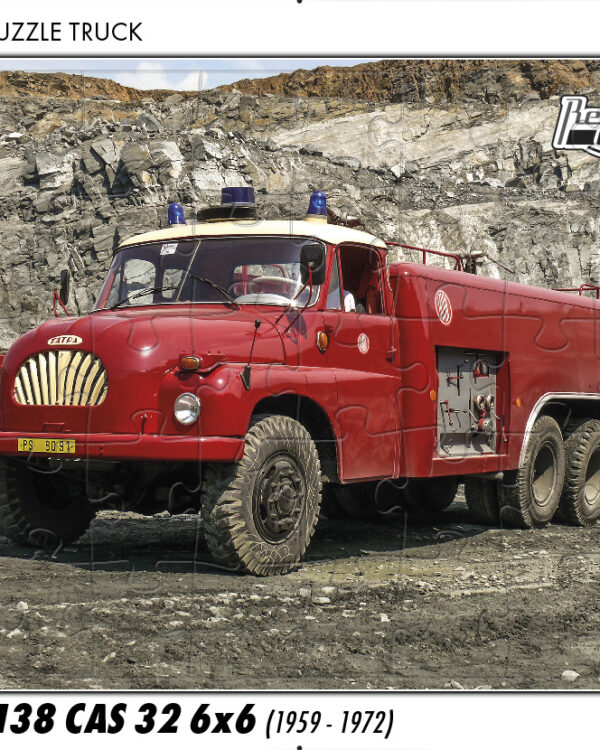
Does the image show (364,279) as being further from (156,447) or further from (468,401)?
(156,447)

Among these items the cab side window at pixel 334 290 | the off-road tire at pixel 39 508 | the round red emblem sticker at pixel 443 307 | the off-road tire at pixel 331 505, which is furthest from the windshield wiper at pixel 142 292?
the off-road tire at pixel 331 505

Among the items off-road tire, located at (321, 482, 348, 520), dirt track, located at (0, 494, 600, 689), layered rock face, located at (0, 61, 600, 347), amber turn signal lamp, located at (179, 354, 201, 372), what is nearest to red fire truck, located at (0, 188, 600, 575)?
amber turn signal lamp, located at (179, 354, 201, 372)

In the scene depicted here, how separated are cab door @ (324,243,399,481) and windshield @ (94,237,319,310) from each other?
1.34ft

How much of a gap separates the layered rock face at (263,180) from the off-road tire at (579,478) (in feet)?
141

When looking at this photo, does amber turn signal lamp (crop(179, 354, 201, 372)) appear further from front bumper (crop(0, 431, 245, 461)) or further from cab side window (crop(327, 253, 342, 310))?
cab side window (crop(327, 253, 342, 310))

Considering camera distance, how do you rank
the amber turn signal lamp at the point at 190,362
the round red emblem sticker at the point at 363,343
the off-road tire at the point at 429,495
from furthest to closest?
1. the off-road tire at the point at 429,495
2. the round red emblem sticker at the point at 363,343
3. the amber turn signal lamp at the point at 190,362

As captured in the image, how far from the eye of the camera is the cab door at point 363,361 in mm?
9547

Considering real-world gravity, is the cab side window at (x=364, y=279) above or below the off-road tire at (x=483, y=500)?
above

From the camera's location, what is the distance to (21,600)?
756cm

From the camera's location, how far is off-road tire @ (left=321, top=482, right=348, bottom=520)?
13.2 m

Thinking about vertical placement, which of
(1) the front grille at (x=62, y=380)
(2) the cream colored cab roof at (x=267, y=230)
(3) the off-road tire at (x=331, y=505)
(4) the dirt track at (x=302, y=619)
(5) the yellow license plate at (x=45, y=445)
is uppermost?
(2) the cream colored cab roof at (x=267, y=230)

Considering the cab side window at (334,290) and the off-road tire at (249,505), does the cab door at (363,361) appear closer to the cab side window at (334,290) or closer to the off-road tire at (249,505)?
the cab side window at (334,290)

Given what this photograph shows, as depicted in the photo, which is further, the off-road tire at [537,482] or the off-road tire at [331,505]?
the off-road tire at [331,505]

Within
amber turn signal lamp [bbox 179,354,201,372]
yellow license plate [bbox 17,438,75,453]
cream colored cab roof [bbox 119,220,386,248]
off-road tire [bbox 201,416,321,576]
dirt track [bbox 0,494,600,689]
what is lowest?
dirt track [bbox 0,494,600,689]
